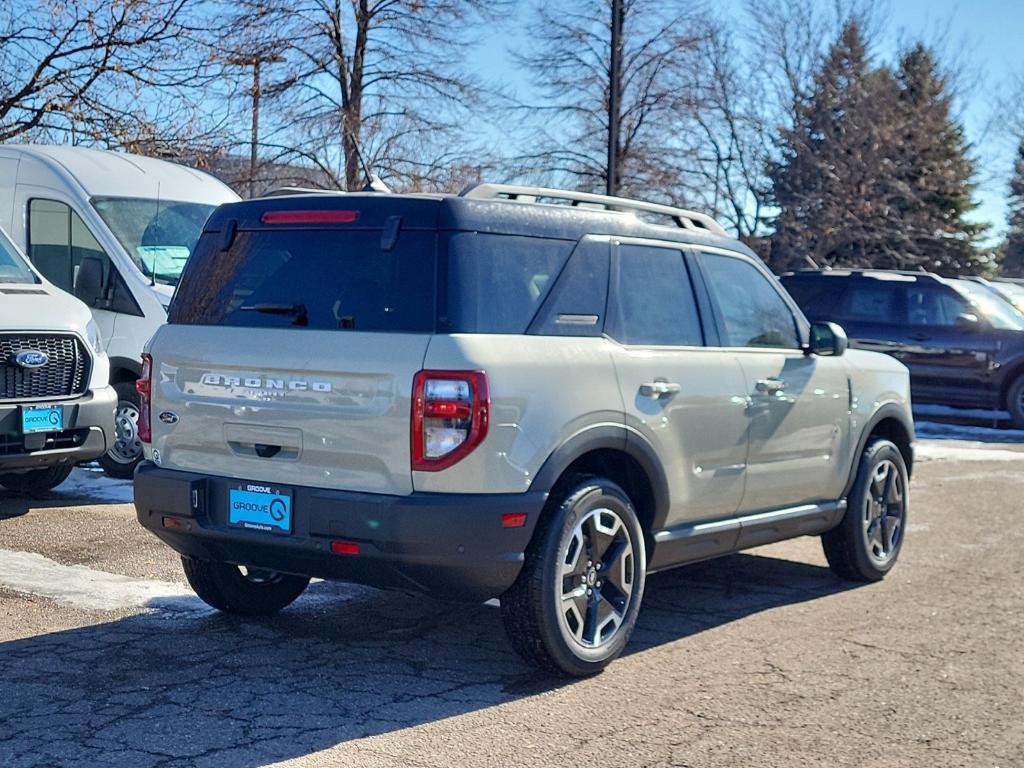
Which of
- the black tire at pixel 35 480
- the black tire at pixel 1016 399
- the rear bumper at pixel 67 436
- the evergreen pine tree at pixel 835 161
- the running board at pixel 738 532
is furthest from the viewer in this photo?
the evergreen pine tree at pixel 835 161

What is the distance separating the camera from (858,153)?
35.5 meters

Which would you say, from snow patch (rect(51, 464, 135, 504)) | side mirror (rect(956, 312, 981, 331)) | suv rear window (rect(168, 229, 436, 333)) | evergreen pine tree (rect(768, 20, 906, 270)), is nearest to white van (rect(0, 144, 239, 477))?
snow patch (rect(51, 464, 135, 504))

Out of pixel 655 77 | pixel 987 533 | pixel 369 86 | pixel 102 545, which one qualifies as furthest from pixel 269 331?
pixel 655 77

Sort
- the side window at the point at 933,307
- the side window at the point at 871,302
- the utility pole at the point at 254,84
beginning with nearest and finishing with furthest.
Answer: the side window at the point at 933,307 → the side window at the point at 871,302 → the utility pole at the point at 254,84

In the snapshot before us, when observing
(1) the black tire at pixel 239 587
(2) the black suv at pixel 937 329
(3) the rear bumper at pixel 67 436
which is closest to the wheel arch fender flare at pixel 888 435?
(1) the black tire at pixel 239 587

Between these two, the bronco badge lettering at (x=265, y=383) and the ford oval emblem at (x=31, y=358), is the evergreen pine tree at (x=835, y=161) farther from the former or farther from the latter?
the bronco badge lettering at (x=265, y=383)

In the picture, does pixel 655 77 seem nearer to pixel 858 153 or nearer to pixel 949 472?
pixel 858 153

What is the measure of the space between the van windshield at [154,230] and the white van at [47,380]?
49.2 inches

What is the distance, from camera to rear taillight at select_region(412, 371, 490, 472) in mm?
4801

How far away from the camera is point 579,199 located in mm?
5902

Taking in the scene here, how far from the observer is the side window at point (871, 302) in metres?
17.0

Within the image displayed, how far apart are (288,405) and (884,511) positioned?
390cm

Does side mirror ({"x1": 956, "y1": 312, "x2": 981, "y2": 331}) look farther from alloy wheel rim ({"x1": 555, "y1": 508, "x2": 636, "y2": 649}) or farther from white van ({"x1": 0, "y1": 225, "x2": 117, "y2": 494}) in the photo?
alloy wheel rim ({"x1": 555, "y1": 508, "x2": 636, "y2": 649})

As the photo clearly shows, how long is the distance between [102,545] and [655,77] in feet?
72.2
